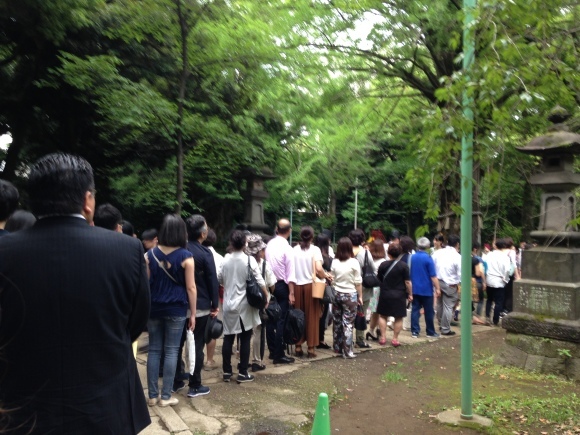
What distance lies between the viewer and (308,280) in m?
7.55

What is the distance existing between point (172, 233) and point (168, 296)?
65 cm

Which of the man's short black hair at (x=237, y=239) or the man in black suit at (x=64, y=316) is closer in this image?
the man in black suit at (x=64, y=316)

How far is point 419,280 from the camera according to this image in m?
9.32

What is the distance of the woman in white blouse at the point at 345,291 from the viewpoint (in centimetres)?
758

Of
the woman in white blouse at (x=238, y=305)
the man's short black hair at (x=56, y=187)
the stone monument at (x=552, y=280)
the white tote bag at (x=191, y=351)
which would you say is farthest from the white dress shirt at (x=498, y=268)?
the man's short black hair at (x=56, y=187)

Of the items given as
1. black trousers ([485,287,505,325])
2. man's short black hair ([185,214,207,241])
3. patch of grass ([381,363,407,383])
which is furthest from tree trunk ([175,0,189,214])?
black trousers ([485,287,505,325])

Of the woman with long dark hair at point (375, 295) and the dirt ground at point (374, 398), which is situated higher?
the woman with long dark hair at point (375, 295)

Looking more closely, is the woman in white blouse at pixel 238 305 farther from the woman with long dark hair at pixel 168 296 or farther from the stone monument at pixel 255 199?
the stone monument at pixel 255 199

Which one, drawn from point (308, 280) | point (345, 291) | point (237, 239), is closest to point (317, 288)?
point (308, 280)

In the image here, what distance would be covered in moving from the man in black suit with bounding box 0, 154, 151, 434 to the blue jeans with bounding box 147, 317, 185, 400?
300cm

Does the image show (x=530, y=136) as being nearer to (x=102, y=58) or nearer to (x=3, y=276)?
(x=102, y=58)

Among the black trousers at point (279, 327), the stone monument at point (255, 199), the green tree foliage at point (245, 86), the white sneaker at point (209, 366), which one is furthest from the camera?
the stone monument at point (255, 199)

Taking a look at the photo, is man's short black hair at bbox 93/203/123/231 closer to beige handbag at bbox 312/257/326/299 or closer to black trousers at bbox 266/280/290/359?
black trousers at bbox 266/280/290/359

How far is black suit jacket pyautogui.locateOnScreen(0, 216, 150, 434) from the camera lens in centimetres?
201
